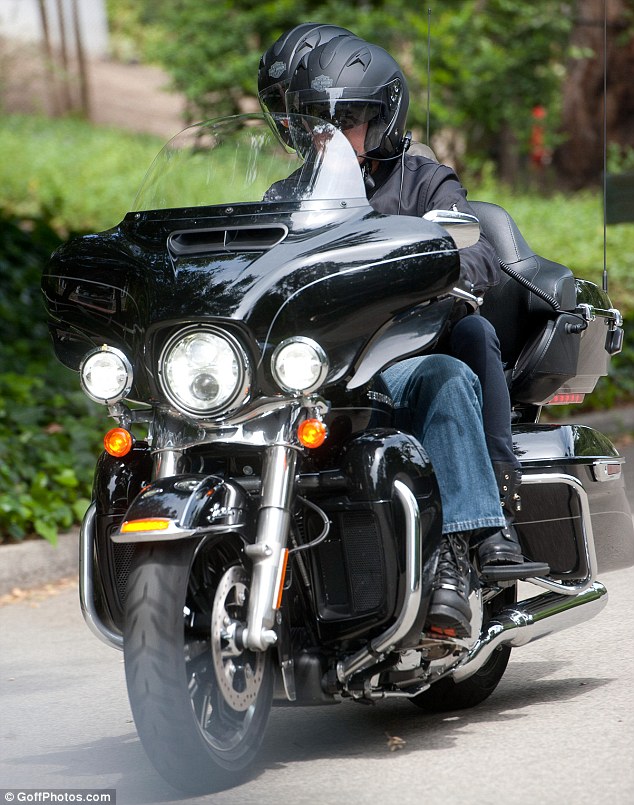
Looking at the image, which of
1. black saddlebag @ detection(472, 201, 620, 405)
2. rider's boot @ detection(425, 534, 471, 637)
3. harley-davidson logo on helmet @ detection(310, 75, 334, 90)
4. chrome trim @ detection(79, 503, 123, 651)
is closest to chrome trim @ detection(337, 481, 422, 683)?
rider's boot @ detection(425, 534, 471, 637)

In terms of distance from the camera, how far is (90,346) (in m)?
3.85

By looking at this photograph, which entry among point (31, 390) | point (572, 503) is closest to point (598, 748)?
point (572, 503)

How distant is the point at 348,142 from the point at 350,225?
0.31 metres

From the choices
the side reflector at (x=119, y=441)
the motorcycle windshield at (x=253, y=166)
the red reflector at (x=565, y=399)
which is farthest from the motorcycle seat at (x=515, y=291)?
the side reflector at (x=119, y=441)

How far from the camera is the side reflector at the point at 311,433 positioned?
10.8 feet

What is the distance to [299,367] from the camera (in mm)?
3295

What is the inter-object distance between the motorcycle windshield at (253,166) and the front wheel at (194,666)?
0.96 metres

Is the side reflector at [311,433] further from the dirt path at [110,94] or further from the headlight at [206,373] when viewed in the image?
the dirt path at [110,94]

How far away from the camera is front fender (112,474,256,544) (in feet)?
10.3

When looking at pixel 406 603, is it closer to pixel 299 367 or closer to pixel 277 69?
pixel 299 367

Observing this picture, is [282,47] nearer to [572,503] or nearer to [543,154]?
[572,503]

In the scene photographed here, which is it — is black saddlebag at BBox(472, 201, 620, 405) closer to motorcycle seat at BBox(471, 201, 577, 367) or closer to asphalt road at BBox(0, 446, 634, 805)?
motorcycle seat at BBox(471, 201, 577, 367)

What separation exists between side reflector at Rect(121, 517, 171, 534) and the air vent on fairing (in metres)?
0.73

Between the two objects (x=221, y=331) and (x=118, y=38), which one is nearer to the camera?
(x=221, y=331)
